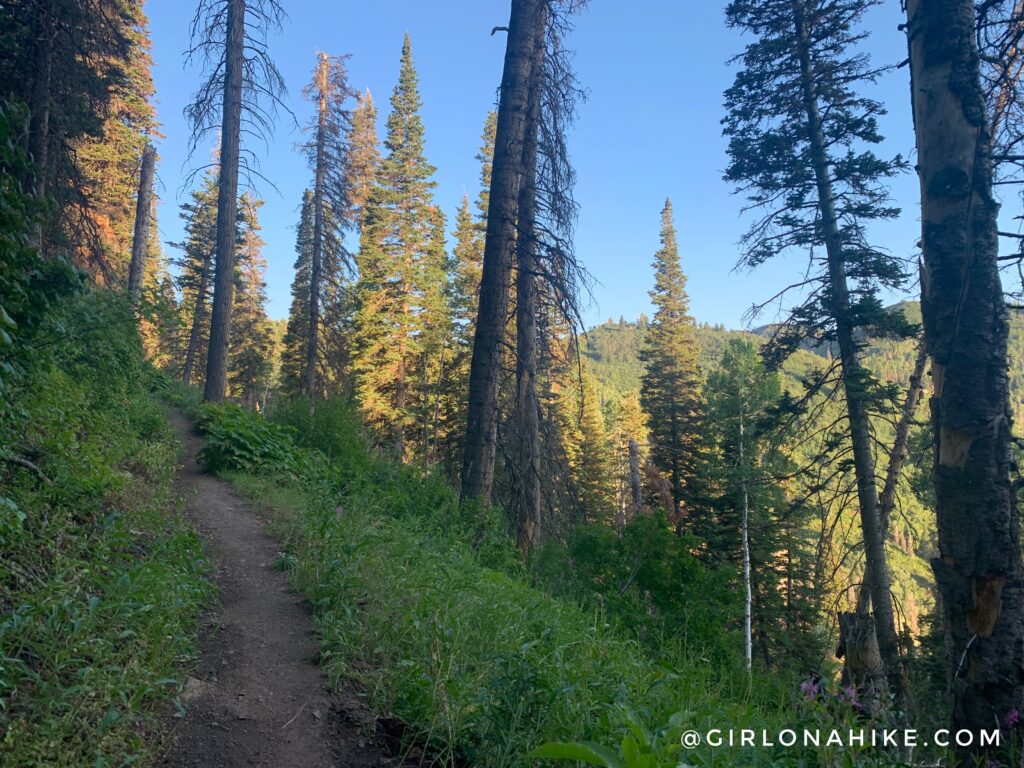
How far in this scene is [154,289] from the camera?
7.57m

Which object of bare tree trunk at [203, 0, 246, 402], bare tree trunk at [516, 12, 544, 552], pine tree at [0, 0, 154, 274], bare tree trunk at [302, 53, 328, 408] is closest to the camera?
pine tree at [0, 0, 154, 274]

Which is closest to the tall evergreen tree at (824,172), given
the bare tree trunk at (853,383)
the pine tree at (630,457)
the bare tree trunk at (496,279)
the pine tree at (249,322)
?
the bare tree trunk at (853,383)

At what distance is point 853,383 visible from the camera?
10094 mm

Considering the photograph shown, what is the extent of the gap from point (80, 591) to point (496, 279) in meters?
5.19

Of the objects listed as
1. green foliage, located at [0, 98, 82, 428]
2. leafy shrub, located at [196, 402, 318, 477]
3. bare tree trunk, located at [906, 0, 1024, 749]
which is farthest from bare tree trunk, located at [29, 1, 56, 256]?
bare tree trunk, located at [906, 0, 1024, 749]

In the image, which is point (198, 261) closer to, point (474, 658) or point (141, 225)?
point (141, 225)

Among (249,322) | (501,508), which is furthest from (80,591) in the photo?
(249,322)

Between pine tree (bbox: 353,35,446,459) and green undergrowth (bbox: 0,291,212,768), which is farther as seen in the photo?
pine tree (bbox: 353,35,446,459)

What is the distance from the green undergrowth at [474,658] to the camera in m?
2.48

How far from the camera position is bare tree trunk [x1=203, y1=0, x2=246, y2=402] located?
12344 mm

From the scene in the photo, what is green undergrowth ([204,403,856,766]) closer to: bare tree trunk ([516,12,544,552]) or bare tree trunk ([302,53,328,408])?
bare tree trunk ([516,12,544,552])

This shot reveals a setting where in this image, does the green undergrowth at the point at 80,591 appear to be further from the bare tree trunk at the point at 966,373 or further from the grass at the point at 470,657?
the bare tree trunk at the point at 966,373

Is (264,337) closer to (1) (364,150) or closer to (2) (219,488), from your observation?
(1) (364,150)

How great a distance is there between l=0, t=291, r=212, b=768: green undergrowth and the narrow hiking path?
160mm
